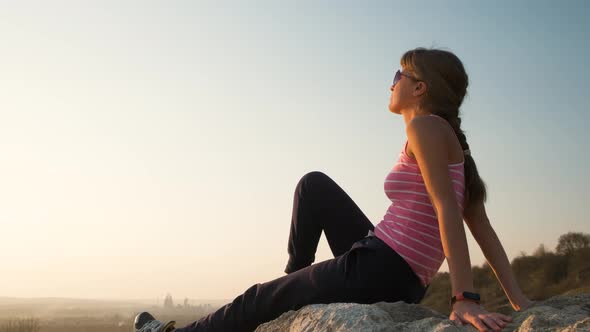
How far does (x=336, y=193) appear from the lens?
13.5 feet

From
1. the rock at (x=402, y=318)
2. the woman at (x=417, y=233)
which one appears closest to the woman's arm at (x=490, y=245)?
the woman at (x=417, y=233)

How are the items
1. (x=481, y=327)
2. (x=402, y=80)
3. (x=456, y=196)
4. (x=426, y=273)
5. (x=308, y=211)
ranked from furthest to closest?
Result: 1. (x=308, y=211)
2. (x=402, y=80)
3. (x=426, y=273)
4. (x=456, y=196)
5. (x=481, y=327)

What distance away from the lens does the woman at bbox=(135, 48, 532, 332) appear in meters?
3.13

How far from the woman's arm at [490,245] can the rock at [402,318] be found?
1.20 feet

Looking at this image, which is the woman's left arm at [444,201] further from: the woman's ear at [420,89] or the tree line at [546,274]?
the tree line at [546,274]

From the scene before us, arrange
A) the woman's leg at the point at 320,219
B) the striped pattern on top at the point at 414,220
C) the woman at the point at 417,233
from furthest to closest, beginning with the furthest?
1. the woman's leg at the point at 320,219
2. the striped pattern on top at the point at 414,220
3. the woman at the point at 417,233

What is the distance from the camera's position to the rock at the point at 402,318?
2678 millimetres

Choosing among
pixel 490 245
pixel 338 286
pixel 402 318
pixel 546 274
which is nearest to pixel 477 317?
pixel 402 318

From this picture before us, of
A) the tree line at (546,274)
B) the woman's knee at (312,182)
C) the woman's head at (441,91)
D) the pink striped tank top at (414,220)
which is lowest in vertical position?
the tree line at (546,274)

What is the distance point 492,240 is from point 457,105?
0.94m

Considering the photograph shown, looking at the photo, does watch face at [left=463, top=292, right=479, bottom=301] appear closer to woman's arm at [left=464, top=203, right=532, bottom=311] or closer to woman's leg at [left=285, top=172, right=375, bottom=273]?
woman's arm at [left=464, top=203, right=532, bottom=311]

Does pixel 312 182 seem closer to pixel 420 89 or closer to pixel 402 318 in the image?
pixel 420 89

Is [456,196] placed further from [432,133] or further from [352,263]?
[352,263]

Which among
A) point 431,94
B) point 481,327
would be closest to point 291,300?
point 481,327
